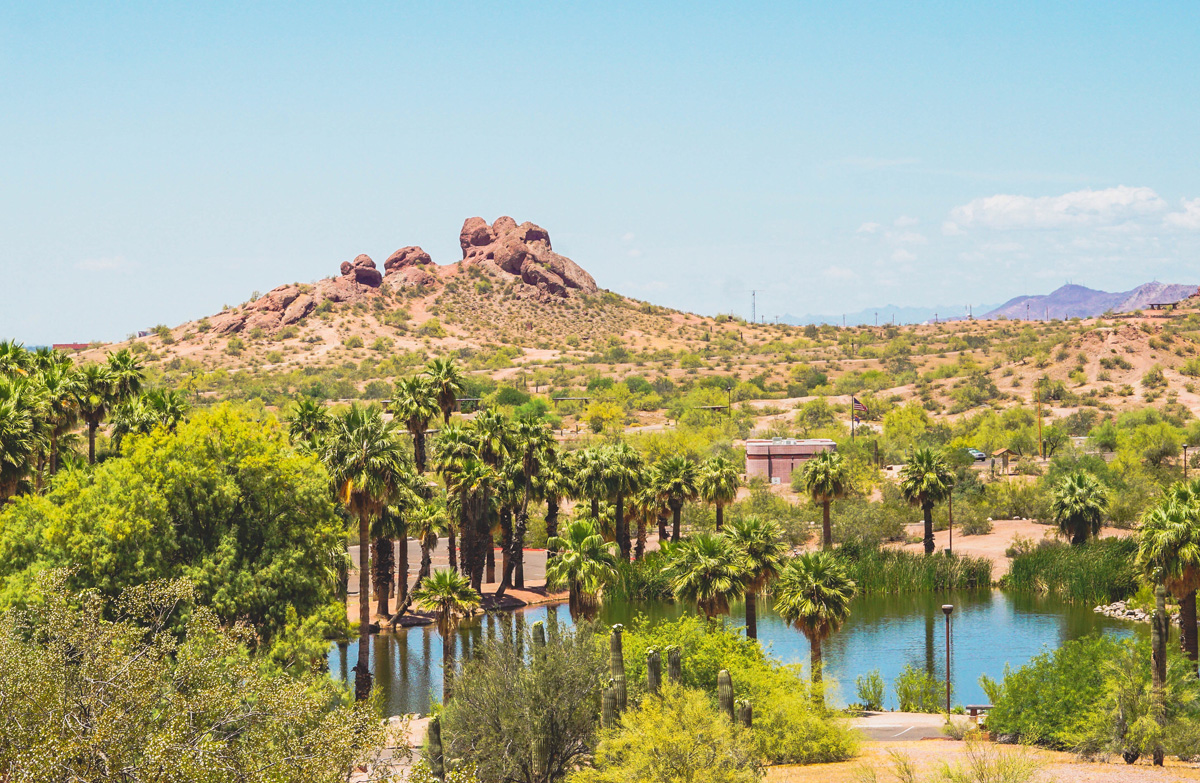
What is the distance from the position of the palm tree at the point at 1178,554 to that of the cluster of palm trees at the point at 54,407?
3193 cm

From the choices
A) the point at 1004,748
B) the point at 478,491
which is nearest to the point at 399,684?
the point at 478,491

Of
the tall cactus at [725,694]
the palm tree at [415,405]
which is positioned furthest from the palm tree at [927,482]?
the tall cactus at [725,694]

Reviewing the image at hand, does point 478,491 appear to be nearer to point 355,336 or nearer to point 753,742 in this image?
point 753,742

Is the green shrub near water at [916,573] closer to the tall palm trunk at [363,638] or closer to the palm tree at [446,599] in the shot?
the palm tree at [446,599]

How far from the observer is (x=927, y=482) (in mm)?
62594

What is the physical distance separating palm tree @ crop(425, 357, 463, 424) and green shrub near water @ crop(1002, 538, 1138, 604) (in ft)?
95.6

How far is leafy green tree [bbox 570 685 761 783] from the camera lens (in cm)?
2317

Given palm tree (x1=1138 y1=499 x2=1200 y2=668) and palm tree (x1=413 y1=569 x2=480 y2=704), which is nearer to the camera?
palm tree (x1=1138 y1=499 x2=1200 y2=668)

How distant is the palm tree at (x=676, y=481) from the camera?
202 ft

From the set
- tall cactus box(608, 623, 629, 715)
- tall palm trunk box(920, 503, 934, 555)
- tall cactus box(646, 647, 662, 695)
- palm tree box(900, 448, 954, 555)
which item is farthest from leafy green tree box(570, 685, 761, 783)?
tall palm trunk box(920, 503, 934, 555)

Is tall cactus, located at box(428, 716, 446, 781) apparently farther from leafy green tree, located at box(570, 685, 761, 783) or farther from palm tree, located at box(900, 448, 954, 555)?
palm tree, located at box(900, 448, 954, 555)

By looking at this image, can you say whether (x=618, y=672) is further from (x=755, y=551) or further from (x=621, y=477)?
(x=621, y=477)

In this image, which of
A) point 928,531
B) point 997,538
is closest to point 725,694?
point 928,531

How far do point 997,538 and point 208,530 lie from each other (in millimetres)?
50352
